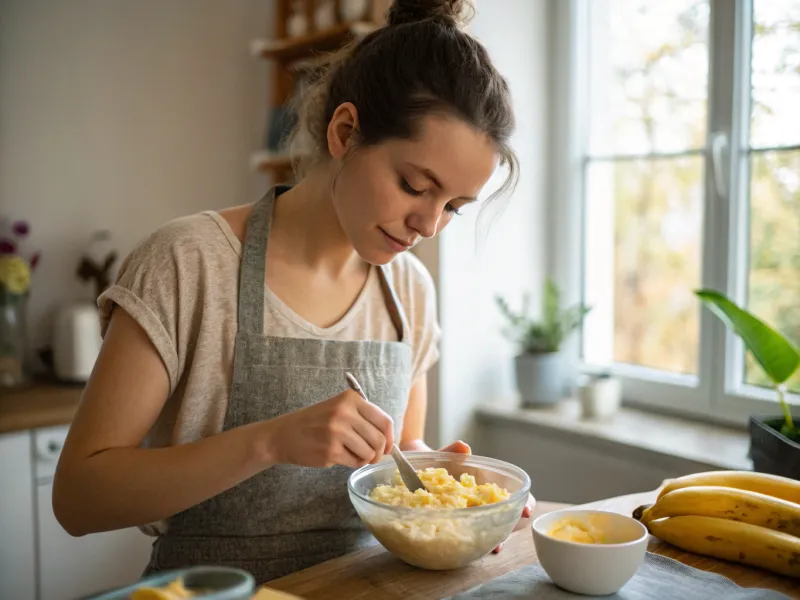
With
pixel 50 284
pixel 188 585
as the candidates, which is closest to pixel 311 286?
pixel 188 585

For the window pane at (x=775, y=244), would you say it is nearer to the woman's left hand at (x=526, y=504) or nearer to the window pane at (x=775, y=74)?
the window pane at (x=775, y=74)

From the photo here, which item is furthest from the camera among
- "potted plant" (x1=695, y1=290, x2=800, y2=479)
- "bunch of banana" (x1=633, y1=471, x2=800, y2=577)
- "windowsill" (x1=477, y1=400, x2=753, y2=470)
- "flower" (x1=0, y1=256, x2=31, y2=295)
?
"flower" (x1=0, y1=256, x2=31, y2=295)

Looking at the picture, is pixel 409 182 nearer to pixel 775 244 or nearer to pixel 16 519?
pixel 775 244

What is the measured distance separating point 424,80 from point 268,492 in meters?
0.67

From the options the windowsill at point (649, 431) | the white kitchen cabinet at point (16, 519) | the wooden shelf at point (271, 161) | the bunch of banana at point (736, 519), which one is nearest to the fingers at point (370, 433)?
the bunch of banana at point (736, 519)

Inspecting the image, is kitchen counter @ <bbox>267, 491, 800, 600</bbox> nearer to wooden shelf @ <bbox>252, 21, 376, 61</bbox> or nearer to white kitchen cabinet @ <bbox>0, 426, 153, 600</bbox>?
white kitchen cabinet @ <bbox>0, 426, 153, 600</bbox>

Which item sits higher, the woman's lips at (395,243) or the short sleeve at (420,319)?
the woman's lips at (395,243)

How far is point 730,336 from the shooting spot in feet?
6.70

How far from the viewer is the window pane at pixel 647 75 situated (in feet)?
6.89

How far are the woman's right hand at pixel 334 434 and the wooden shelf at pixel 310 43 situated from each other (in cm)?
158

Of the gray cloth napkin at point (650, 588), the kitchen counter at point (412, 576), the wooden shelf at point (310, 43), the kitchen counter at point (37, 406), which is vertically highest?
the wooden shelf at point (310, 43)

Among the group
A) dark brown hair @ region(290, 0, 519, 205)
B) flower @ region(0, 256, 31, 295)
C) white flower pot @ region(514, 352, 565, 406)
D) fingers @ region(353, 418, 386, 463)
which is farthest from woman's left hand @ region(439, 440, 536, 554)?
flower @ region(0, 256, 31, 295)

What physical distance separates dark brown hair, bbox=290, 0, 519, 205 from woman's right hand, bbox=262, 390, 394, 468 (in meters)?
0.40

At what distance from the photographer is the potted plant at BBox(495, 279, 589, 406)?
7.27ft
